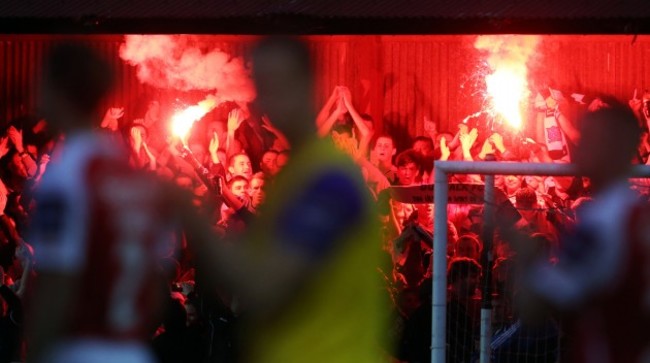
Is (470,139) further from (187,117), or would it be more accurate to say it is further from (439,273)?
(439,273)

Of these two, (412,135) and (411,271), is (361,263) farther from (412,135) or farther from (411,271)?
(412,135)

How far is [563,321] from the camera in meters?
5.54

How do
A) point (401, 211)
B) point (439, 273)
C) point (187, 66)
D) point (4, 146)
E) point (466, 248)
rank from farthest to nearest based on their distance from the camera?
point (4, 146) → point (187, 66) → point (401, 211) → point (466, 248) → point (439, 273)

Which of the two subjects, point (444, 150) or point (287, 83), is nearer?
point (444, 150)

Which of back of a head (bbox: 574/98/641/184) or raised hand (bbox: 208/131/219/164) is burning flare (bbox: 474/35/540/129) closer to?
raised hand (bbox: 208/131/219/164)

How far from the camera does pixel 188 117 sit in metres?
9.20

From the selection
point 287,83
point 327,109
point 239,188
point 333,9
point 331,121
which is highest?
point 333,9

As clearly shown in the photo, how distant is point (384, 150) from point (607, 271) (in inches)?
152

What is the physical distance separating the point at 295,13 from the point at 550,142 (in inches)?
96.7

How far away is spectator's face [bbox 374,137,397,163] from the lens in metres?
8.92

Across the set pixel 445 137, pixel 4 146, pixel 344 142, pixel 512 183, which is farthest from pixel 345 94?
pixel 4 146

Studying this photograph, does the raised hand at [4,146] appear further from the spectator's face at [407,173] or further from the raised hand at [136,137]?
the spectator's face at [407,173]

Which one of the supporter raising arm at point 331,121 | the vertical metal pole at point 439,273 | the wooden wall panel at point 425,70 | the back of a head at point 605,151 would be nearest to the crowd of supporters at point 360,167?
the supporter raising arm at point 331,121

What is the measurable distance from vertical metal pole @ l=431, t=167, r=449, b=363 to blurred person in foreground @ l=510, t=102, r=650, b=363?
63cm
